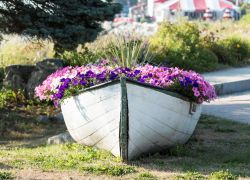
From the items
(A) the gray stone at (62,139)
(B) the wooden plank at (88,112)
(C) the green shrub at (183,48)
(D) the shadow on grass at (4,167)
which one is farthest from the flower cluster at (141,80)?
(C) the green shrub at (183,48)

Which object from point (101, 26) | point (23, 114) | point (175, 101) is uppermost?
point (101, 26)

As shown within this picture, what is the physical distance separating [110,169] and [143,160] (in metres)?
0.78

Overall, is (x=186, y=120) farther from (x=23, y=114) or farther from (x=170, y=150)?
(x=23, y=114)

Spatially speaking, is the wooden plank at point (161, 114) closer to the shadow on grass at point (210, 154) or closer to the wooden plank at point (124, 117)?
the wooden plank at point (124, 117)

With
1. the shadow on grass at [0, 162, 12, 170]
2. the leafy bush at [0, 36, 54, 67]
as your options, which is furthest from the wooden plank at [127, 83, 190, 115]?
the leafy bush at [0, 36, 54, 67]

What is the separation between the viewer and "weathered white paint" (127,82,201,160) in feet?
23.7

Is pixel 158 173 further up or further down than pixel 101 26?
further down

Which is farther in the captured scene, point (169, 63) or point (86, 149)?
point (169, 63)

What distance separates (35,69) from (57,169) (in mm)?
6585

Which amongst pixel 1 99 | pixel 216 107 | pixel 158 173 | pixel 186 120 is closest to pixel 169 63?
pixel 216 107

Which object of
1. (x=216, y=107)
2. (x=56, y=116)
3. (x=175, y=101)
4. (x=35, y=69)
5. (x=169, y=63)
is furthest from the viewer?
(x=169, y=63)

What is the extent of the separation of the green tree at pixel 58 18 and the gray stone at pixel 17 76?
1.59m

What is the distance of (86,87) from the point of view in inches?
309

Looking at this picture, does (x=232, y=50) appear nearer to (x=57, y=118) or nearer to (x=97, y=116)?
(x=57, y=118)
